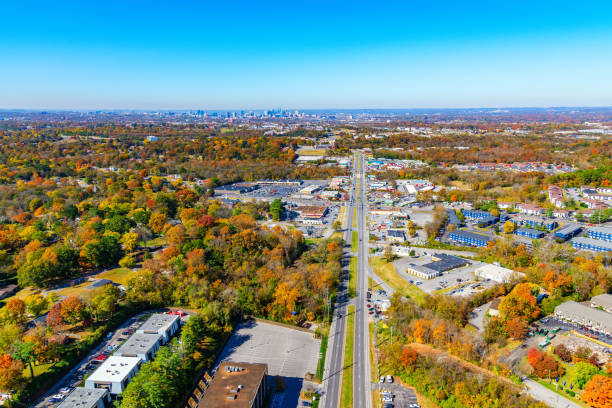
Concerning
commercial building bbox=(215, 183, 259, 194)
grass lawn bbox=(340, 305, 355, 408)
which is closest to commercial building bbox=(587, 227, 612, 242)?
grass lawn bbox=(340, 305, 355, 408)

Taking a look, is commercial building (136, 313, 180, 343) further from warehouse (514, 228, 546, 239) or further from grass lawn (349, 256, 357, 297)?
warehouse (514, 228, 546, 239)

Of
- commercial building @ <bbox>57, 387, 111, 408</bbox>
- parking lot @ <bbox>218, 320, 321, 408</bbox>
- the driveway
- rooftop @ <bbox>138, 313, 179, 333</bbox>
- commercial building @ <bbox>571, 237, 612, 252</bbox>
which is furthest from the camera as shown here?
commercial building @ <bbox>571, 237, 612, 252</bbox>

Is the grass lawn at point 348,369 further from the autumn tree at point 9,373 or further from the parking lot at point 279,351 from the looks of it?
the autumn tree at point 9,373

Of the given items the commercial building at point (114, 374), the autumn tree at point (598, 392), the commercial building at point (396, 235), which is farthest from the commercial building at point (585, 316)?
the commercial building at point (114, 374)

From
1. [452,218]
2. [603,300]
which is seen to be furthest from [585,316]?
[452,218]

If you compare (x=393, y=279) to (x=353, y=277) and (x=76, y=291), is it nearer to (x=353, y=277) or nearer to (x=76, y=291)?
(x=353, y=277)

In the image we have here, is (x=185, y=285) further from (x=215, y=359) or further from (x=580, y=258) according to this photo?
(x=580, y=258)

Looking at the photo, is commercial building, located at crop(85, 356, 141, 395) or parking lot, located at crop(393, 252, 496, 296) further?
parking lot, located at crop(393, 252, 496, 296)
